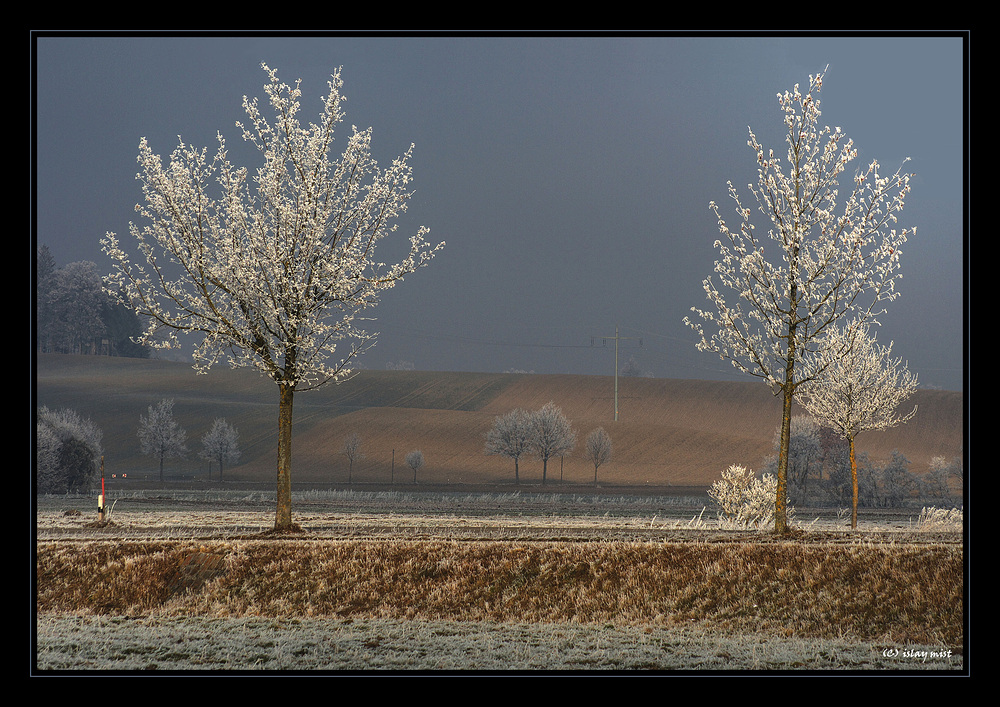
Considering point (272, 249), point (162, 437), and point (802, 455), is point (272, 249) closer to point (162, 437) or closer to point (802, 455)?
point (802, 455)

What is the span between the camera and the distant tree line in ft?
371

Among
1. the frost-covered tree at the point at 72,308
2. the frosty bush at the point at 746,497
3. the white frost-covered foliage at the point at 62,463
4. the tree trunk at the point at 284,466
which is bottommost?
the white frost-covered foliage at the point at 62,463

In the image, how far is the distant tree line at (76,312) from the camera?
4451 inches

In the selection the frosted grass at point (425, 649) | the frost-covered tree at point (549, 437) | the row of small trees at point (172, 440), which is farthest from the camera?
the frost-covered tree at point (549, 437)

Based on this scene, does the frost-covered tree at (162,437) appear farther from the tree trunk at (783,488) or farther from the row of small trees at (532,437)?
the tree trunk at (783,488)

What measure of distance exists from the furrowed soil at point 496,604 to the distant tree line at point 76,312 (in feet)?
358

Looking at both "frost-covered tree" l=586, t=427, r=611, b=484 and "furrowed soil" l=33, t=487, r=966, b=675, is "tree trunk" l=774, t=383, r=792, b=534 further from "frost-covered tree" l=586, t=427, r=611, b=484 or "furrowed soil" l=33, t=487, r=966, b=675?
"frost-covered tree" l=586, t=427, r=611, b=484

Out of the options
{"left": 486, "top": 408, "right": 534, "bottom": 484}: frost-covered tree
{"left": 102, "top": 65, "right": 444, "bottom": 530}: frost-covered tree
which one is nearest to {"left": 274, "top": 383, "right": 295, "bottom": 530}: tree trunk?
Result: {"left": 102, "top": 65, "right": 444, "bottom": 530}: frost-covered tree

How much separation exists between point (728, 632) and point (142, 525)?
47.1ft

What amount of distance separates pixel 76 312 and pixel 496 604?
397ft

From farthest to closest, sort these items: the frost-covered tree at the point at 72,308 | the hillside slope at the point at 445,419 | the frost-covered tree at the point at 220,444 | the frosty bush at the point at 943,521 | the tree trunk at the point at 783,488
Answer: the frost-covered tree at the point at 72,308
the hillside slope at the point at 445,419
the frost-covered tree at the point at 220,444
the frosty bush at the point at 943,521
the tree trunk at the point at 783,488

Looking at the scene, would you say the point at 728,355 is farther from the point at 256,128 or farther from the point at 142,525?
the point at 142,525

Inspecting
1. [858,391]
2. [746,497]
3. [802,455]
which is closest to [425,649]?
[746,497]

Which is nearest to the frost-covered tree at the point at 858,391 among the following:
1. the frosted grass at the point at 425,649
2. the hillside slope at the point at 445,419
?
the frosted grass at the point at 425,649
